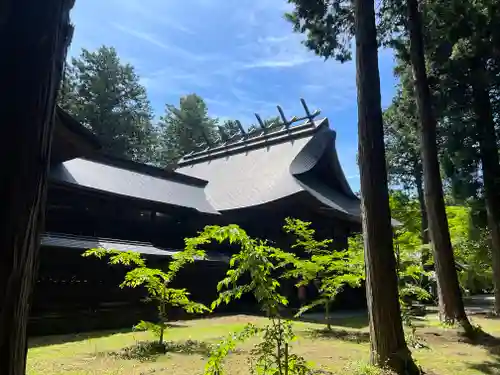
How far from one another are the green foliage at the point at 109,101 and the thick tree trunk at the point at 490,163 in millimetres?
27302

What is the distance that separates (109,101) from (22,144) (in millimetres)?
36256

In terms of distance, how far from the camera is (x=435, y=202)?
9531 millimetres

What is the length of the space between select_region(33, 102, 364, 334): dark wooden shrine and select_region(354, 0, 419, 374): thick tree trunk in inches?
304

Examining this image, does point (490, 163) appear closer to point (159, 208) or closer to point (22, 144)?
point (159, 208)

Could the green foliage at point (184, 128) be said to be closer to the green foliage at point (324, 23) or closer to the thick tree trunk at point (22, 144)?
the green foliage at point (324, 23)

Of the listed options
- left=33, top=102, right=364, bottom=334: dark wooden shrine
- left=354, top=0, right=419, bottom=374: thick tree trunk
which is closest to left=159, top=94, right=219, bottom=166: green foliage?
left=33, top=102, right=364, bottom=334: dark wooden shrine

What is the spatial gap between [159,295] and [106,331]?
13.1 ft

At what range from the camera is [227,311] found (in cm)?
1614

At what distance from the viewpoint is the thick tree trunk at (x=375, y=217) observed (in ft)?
17.9

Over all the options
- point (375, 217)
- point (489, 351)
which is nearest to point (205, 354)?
point (375, 217)

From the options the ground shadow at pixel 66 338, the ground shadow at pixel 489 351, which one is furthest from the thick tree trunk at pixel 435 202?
the ground shadow at pixel 66 338

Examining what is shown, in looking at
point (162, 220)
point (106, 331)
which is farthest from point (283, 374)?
A: point (162, 220)

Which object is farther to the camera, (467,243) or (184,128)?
(184,128)

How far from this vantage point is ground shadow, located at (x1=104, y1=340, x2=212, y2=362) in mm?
6762
